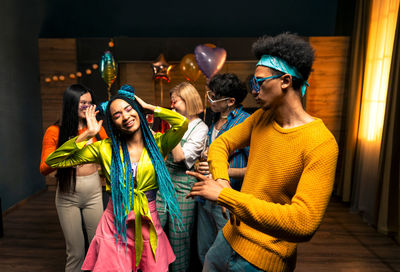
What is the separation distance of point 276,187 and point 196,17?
4.46 metres

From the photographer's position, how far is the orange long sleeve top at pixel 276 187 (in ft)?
2.87

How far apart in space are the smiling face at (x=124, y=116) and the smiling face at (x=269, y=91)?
69 centimetres

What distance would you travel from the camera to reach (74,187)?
1965mm

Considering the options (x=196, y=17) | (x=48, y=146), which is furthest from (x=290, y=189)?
(x=196, y=17)

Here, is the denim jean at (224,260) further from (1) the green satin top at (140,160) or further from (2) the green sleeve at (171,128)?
(2) the green sleeve at (171,128)

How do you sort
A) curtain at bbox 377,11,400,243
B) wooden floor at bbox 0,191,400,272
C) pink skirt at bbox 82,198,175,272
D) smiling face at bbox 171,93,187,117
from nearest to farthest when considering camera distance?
pink skirt at bbox 82,198,175,272 < smiling face at bbox 171,93,187,117 < wooden floor at bbox 0,191,400,272 < curtain at bbox 377,11,400,243

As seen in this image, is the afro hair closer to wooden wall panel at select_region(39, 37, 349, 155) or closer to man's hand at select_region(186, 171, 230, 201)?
man's hand at select_region(186, 171, 230, 201)

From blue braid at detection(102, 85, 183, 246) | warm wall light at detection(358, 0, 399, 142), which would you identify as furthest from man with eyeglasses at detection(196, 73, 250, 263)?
warm wall light at detection(358, 0, 399, 142)

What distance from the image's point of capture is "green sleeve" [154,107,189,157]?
1.54 metres

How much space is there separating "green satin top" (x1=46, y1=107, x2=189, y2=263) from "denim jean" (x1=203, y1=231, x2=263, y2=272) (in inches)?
14.5

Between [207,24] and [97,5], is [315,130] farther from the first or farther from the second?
[97,5]

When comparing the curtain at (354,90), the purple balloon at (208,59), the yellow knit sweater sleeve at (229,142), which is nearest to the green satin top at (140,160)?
the yellow knit sweater sleeve at (229,142)

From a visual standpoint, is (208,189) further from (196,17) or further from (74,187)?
(196,17)

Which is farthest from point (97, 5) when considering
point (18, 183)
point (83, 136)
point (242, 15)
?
point (83, 136)
